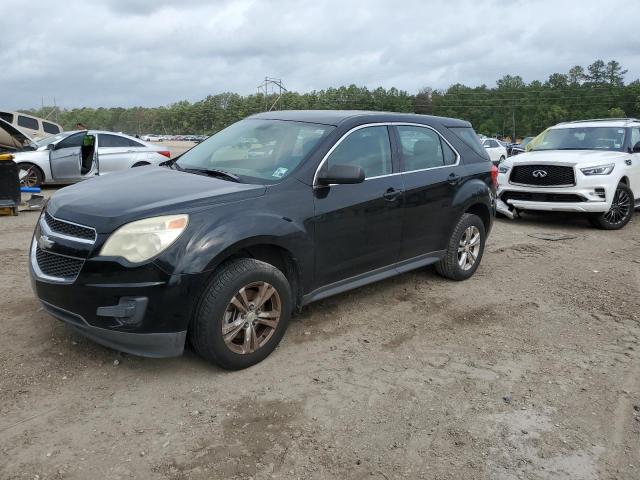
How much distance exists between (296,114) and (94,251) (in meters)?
2.35

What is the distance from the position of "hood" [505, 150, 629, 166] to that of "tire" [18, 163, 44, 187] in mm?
10153

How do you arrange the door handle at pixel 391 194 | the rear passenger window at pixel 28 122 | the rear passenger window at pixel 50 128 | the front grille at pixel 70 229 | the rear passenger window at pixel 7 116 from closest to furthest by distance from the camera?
the front grille at pixel 70 229 → the door handle at pixel 391 194 → the rear passenger window at pixel 7 116 → the rear passenger window at pixel 28 122 → the rear passenger window at pixel 50 128

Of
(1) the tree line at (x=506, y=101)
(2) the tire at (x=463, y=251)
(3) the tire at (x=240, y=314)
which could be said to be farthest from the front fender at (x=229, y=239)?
(1) the tree line at (x=506, y=101)

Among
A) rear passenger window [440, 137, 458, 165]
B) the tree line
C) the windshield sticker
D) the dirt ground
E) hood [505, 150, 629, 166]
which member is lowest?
the dirt ground

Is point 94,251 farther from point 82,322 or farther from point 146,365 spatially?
point 146,365

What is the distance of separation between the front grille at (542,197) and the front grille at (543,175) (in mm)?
174

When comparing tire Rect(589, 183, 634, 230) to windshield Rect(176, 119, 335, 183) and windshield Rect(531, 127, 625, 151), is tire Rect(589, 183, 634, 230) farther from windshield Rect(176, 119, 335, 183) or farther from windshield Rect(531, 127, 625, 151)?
windshield Rect(176, 119, 335, 183)

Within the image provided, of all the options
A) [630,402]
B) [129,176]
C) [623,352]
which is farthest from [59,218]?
[623,352]

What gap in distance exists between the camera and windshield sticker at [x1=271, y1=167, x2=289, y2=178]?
3.99m

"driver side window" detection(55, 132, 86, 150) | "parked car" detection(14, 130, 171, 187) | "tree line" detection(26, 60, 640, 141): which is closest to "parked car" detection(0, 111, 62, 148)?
"driver side window" detection(55, 132, 86, 150)

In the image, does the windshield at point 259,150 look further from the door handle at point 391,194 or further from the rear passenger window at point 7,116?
the rear passenger window at point 7,116

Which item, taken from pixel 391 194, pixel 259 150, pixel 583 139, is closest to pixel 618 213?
pixel 583 139

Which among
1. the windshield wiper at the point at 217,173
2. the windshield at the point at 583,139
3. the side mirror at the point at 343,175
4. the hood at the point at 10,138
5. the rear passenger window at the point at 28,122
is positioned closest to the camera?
the side mirror at the point at 343,175

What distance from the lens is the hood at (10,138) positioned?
33.0 ft
